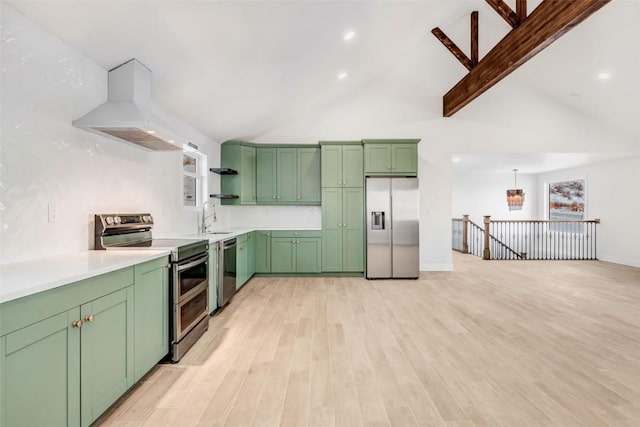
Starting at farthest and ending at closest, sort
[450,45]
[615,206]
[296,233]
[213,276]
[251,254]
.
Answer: [615,206] < [296,233] < [251,254] < [450,45] < [213,276]

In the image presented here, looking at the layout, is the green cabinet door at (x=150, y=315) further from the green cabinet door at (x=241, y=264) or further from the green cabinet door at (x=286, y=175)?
the green cabinet door at (x=286, y=175)

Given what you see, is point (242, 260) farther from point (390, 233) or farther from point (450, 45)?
point (450, 45)

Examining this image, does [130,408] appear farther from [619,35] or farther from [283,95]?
[619,35]

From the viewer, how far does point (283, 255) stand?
5344 mm

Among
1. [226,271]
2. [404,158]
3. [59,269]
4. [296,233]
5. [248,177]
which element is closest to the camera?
[59,269]

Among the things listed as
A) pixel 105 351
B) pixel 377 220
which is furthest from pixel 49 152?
pixel 377 220

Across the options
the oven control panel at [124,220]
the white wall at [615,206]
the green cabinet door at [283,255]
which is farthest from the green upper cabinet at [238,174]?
the white wall at [615,206]

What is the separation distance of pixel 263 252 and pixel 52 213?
3453 millimetres

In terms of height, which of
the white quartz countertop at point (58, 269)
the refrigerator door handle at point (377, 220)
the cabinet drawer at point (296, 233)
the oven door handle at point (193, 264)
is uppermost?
the refrigerator door handle at point (377, 220)

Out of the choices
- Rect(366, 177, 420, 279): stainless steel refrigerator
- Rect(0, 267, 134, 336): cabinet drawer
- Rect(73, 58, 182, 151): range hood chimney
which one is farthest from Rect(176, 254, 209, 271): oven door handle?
Rect(366, 177, 420, 279): stainless steel refrigerator

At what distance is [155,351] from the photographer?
2.21 m

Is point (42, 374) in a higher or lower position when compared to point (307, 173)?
lower

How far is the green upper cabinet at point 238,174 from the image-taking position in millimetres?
5379

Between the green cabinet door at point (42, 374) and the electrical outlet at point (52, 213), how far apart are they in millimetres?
949
